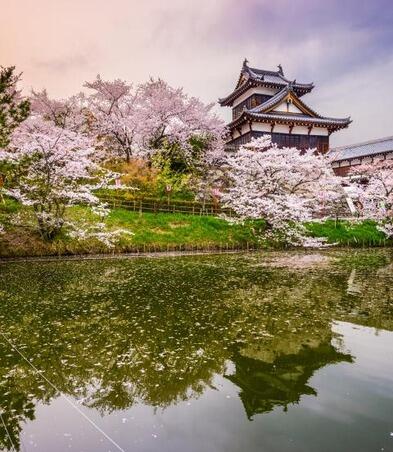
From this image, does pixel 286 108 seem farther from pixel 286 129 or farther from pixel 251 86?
pixel 251 86

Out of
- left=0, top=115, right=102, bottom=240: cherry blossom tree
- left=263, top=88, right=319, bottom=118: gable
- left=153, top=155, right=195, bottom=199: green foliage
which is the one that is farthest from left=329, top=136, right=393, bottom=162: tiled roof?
left=0, top=115, right=102, bottom=240: cherry blossom tree

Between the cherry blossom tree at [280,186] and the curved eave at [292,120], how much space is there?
960cm

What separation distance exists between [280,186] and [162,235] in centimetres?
1080

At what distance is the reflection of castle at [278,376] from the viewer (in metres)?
6.96

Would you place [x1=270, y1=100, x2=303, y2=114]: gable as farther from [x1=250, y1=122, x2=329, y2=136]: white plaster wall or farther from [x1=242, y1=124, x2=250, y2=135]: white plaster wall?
[x1=242, y1=124, x2=250, y2=135]: white plaster wall

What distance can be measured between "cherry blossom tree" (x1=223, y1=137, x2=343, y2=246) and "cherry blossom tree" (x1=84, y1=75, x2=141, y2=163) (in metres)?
10.5

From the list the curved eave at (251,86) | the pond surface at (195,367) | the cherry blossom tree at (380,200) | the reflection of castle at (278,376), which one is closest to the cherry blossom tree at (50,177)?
the pond surface at (195,367)

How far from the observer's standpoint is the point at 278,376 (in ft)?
25.8

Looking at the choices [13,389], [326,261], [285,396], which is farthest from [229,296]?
[326,261]

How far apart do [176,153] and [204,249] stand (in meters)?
13.3

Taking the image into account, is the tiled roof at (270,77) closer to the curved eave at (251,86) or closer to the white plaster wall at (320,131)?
the curved eave at (251,86)

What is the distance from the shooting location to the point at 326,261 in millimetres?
24766

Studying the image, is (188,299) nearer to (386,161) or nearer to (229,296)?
(229,296)

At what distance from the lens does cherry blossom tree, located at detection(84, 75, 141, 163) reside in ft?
116
